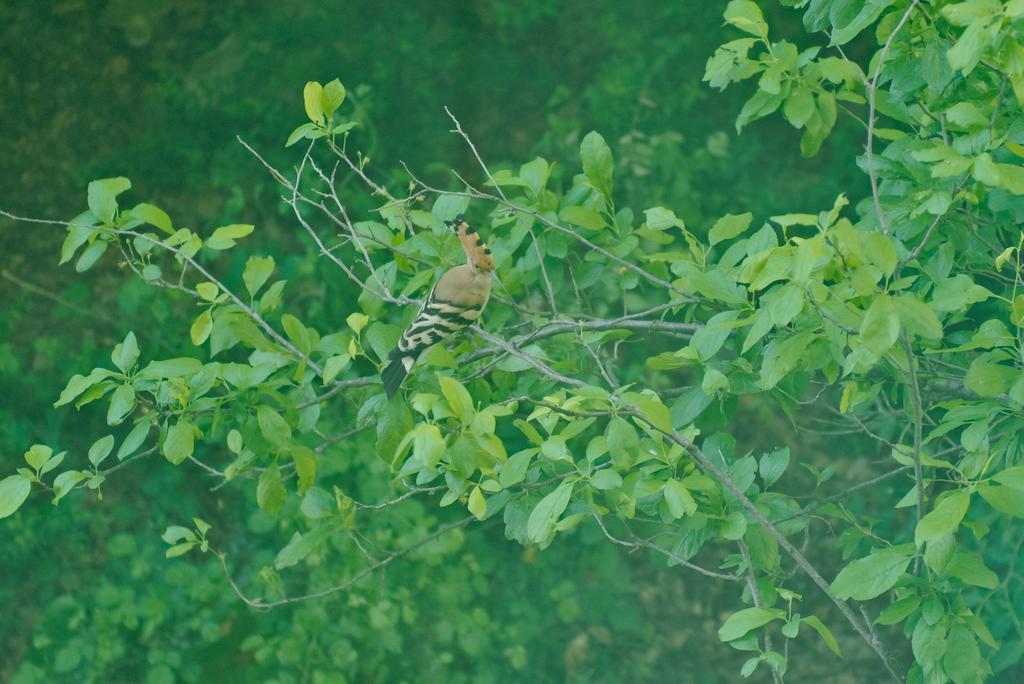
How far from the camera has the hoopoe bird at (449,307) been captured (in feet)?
5.93

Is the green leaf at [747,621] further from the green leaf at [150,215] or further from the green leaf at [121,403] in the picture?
the green leaf at [150,215]

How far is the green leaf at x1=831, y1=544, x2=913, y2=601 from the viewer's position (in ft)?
4.87

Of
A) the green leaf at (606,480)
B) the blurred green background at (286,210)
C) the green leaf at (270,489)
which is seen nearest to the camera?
the green leaf at (606,480)

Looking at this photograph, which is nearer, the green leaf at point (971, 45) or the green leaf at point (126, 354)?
the green leaf at point (971, 45)

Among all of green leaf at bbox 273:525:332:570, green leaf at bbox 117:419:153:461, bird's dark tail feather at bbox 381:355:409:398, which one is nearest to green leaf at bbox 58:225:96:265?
green leaf at bbox 117:419:153:461

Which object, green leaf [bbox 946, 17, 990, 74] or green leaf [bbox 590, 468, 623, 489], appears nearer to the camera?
green leaf [bbox 946, 17, 990, 74]

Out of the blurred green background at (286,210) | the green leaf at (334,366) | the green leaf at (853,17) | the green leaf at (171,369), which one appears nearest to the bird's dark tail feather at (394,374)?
the green leaf at (334,366)

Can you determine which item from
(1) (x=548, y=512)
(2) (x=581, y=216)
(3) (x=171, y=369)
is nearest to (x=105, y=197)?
(3) (x=171, y=369)

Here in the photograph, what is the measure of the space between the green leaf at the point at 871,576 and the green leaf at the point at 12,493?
3.85 ft

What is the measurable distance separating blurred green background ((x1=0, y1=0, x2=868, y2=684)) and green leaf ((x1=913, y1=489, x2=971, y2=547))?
6.61 ft

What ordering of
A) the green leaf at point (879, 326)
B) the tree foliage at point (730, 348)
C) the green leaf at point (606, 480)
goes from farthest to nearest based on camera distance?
the green leaf at point (606, 480) → the tree foliage at point (730, 348) → the green leaf at point (879, 326)

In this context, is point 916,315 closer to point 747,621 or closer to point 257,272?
point 747,621

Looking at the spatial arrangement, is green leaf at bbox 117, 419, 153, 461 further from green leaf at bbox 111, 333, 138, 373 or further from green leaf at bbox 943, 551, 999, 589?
green leaf at bbox 943, 551, 999, 589

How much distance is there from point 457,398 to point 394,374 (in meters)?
0.41
